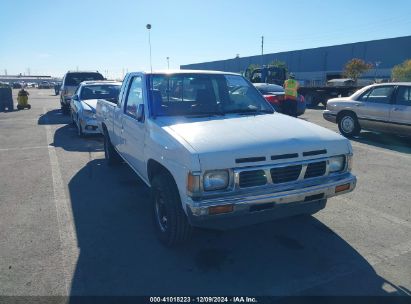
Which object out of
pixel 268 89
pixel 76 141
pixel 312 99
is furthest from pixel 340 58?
pixel 76 141

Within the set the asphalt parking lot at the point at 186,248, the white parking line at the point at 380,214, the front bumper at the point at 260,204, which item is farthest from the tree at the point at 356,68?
the front bumper at the point at 260,204

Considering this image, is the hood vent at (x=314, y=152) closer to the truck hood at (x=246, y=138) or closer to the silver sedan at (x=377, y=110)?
the truck hood at (x=246, y=138)

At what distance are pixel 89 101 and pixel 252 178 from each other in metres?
8.64

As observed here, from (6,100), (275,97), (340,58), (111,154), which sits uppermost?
(340,58)

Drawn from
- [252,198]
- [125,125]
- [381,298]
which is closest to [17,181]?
[125,125]

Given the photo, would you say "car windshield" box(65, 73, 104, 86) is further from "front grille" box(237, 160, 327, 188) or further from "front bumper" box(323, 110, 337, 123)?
"front grille" box(237, 160, 327, 188)

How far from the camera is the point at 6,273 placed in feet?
10.7

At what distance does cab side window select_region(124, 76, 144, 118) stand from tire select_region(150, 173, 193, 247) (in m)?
1.24

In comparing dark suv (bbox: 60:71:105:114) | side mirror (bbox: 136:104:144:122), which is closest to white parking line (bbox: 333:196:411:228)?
side mirror (bbox: 136:104:144:122)

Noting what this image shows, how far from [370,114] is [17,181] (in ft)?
28.6

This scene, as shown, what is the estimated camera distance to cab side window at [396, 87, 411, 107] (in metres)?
8.65

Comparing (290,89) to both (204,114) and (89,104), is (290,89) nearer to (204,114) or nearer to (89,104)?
(89,104)

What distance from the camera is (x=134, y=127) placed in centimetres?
450

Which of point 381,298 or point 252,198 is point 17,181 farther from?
point 381,298
